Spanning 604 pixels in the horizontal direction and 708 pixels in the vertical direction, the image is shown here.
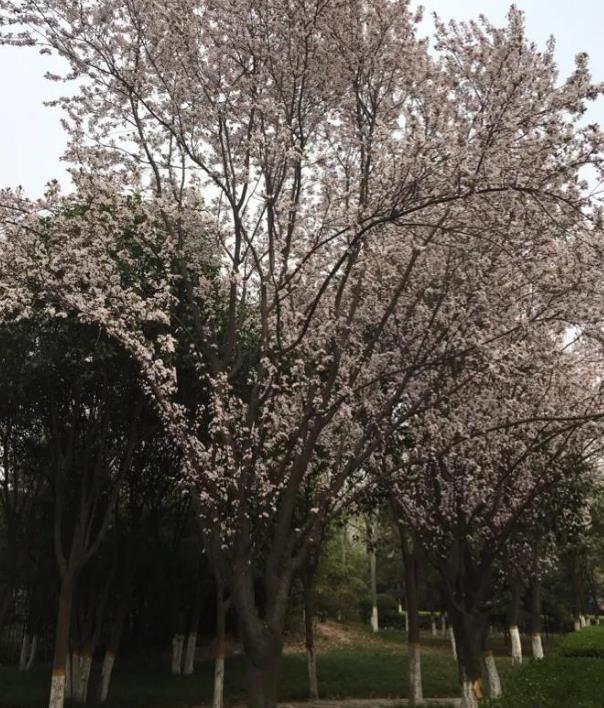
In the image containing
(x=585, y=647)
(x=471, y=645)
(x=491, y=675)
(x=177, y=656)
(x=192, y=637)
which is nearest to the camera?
(x=471, y=645)

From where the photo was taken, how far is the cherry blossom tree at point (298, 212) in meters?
8.45

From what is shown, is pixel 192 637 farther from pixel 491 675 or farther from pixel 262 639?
pixel 262 639

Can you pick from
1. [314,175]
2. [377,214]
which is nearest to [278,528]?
[377,214]

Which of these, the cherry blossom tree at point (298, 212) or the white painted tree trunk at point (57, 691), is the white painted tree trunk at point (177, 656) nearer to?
the white painted tree trunk at point (57, 691)

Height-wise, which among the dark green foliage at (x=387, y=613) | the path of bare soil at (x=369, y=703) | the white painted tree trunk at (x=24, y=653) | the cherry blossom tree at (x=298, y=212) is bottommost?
the path of bare soil at (x=369, y=703)

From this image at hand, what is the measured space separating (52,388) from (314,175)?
26.5ft

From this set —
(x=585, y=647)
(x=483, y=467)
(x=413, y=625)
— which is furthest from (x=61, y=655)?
(x=585, y=647)

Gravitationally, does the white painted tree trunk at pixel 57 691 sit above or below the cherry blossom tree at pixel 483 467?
below

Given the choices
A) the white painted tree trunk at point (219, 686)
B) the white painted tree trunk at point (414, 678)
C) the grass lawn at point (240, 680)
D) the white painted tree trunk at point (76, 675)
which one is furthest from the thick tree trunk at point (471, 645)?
the white painted tree trunk at point (76, 675)

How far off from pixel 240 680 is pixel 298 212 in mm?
17148

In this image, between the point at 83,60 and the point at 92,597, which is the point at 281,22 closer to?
the point at 83,60

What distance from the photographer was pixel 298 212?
1035cm

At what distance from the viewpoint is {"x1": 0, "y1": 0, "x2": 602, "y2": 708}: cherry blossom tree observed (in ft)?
27.7

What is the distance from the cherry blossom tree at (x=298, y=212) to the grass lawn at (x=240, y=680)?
10.9 meters
